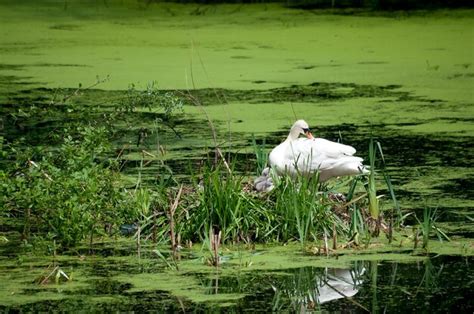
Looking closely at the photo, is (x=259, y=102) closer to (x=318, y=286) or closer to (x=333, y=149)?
(x=333, y=149)

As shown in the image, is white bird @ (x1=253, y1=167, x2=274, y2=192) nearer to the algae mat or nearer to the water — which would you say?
the water

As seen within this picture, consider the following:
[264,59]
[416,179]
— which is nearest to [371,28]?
[264,59]

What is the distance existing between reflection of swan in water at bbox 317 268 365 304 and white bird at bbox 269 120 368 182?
0.59 meters

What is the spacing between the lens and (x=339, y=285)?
2852 mm

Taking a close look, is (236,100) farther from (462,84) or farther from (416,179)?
(416,179)

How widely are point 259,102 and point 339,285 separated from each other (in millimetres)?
2692

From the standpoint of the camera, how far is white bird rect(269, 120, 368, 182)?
356 cm

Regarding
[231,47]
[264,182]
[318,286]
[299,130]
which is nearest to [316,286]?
[318,286]

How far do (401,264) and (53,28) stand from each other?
5.22 m

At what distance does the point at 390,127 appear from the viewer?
4930mm

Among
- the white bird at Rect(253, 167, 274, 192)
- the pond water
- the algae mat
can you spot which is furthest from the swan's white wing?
the algae mat

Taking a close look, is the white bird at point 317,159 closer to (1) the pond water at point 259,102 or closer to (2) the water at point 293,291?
(1) the pond water at point 259,102

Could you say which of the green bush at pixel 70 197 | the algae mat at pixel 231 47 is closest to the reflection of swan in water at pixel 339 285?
the green bush at pixel 70 197

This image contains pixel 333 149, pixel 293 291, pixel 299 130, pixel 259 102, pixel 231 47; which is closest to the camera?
pixel 293 291
